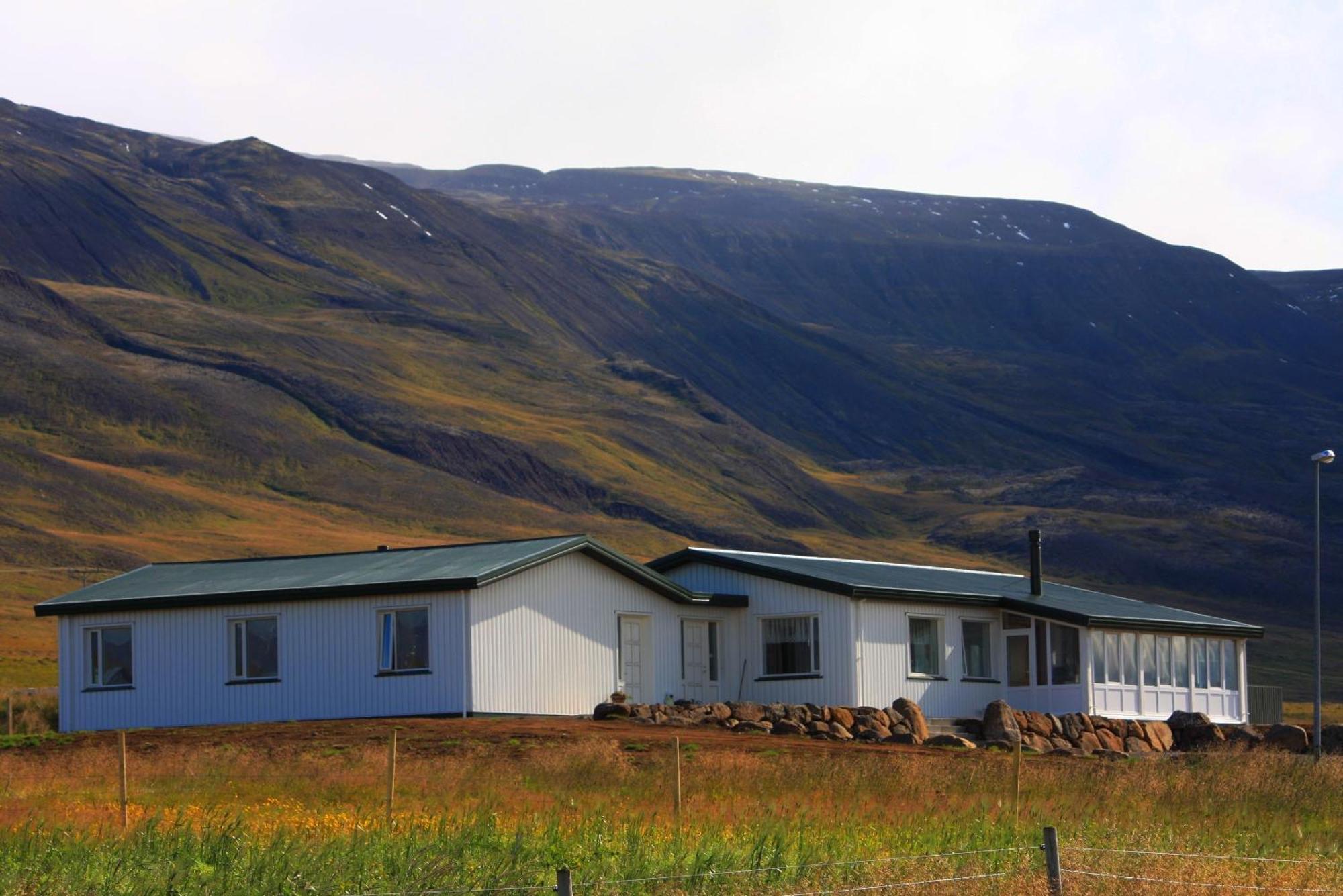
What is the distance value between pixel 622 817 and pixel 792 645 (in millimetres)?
21333

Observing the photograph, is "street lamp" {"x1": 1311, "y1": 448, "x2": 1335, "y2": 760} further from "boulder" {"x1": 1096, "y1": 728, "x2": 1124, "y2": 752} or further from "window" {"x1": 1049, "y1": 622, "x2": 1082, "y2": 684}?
"window" {"x1": 1049, "y1": 622, "x2": 1082, "y2": 684}

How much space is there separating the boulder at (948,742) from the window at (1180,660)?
1156 cm

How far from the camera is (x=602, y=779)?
23.8m

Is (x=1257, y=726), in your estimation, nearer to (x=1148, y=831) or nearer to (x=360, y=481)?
(x=1148, y=831)

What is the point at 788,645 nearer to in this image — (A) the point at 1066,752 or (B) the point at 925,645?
(B) the point at 925,645

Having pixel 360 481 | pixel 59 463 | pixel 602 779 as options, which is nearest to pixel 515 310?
pixel 360 481

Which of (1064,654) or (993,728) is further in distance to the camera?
(1064,654)

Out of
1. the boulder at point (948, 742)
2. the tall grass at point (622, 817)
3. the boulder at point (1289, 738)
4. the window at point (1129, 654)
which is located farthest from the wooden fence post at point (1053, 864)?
the window at point (1129, 654)

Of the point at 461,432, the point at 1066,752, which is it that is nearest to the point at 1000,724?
the point at 1066,752

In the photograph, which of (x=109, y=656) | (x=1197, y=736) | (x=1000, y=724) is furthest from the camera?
(x=1197, y=736)

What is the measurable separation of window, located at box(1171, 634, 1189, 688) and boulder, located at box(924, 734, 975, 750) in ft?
37.9

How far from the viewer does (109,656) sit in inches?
1485

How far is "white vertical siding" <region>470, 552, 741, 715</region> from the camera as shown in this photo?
34812mm

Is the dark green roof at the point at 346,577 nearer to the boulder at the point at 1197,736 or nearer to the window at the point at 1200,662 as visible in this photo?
the boulder at the point at 1197,736
